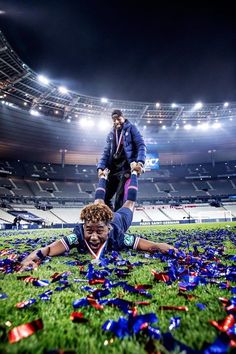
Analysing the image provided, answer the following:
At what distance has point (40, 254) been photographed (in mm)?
3959

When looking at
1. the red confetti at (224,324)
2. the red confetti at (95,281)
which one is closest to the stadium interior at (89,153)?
the red confetti at (95,281)

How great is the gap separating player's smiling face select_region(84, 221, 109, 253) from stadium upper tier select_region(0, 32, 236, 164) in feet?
91.1

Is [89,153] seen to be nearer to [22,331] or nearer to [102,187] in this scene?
[102,187]

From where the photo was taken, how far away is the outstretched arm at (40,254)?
3612 millimetres

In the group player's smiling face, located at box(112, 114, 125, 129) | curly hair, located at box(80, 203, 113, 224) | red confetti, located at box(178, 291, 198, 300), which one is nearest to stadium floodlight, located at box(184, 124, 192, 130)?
player's smiling face, located at box(112, 114, 125, 129)

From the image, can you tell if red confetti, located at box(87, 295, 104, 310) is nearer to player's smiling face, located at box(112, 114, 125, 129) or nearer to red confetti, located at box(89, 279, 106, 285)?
red confetti, located at box(89, 279, 106, 285)

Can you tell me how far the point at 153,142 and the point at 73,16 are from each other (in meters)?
37.4

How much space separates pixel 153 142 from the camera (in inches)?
1988

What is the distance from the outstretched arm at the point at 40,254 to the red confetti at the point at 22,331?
2.29 metres

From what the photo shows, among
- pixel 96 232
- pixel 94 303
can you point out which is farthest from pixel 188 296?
pixel 96 232

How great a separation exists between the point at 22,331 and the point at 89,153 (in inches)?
1947

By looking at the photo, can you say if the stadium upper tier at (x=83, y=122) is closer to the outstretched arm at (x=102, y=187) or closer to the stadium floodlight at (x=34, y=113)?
the stadium floodlight at (x=34, y=113)

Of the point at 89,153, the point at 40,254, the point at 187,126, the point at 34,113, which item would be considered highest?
the point at 187,126

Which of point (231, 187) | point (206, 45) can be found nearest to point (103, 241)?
point (206, 45)
